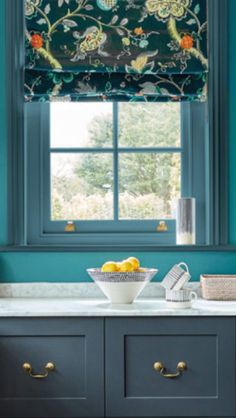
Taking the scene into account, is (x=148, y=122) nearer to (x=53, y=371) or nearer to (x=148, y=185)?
(x=148, y=185)

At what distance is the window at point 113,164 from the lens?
11.1 ft

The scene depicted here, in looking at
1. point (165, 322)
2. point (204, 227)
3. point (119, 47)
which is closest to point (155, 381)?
point (165, 322)

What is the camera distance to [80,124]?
3.42 m

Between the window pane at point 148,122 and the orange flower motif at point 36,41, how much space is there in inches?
19.6

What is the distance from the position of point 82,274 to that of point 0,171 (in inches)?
24.9

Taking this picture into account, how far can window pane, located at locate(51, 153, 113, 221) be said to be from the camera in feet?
11.1

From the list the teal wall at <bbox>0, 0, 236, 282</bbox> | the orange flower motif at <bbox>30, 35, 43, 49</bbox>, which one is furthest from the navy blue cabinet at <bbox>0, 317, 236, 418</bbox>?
the orange flower motif at <bbox>30, 35, 43, 49</bbox>

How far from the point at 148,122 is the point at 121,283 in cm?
97

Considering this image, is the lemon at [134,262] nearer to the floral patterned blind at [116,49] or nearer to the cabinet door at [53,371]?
the cabinet door at [53,371]

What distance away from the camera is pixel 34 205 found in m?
3.33

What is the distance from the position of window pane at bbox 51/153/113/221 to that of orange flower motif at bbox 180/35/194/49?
0.65 metres

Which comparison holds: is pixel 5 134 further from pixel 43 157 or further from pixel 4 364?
pixel 4 364

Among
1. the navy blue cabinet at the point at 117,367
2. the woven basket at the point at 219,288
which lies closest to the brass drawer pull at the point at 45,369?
the navy blue cabinet at the point at 117,367

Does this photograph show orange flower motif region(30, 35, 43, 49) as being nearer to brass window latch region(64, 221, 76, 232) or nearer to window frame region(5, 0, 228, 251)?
window frame region(5, 0, 228, 251)
